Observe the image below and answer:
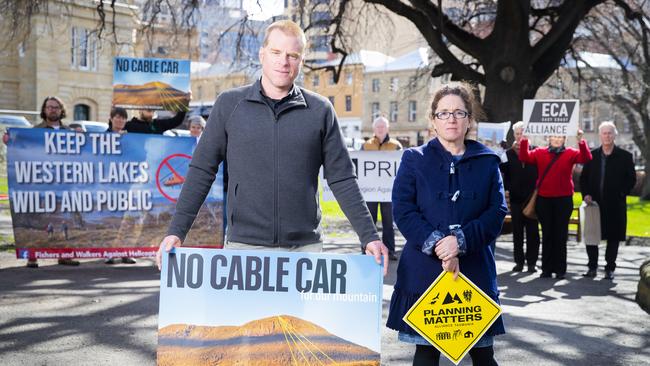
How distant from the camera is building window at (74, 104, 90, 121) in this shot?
184 feet

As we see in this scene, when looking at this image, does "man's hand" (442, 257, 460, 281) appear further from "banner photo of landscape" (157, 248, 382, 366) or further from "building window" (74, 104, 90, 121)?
"building window" (74, 104, 90, 121)

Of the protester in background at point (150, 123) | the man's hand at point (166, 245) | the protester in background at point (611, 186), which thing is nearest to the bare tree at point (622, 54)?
the protester in background at point (611, 186)

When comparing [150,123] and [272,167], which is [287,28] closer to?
[272,167]

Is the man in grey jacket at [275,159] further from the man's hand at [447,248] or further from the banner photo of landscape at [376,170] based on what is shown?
the banner photo of landscape at [376,170]

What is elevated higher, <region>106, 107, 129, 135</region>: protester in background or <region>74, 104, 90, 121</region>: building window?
<region>74, 104, 90, 121</region>: building window

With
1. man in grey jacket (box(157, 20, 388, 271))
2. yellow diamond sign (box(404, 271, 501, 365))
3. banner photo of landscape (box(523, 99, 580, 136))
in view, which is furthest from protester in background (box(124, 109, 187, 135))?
yellow diamond sign (box(404, 271, 501, 365))

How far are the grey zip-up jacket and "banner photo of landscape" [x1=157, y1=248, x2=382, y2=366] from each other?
0.27 meters

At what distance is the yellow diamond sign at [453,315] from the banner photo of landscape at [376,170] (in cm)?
895

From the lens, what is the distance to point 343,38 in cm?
2428

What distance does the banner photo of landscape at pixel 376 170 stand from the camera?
530 inches

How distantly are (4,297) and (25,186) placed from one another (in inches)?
92.2

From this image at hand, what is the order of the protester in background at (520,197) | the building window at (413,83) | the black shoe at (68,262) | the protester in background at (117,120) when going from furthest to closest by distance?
the building window at (413,83), the protester in background at (520,197), the protester in background at (117,120), the black shoe at (68,262)

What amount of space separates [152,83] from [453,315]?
8.70 m

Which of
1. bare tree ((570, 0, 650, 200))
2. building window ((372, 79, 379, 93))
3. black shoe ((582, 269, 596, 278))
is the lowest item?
black shoe ((582, 269, 596, 278))
